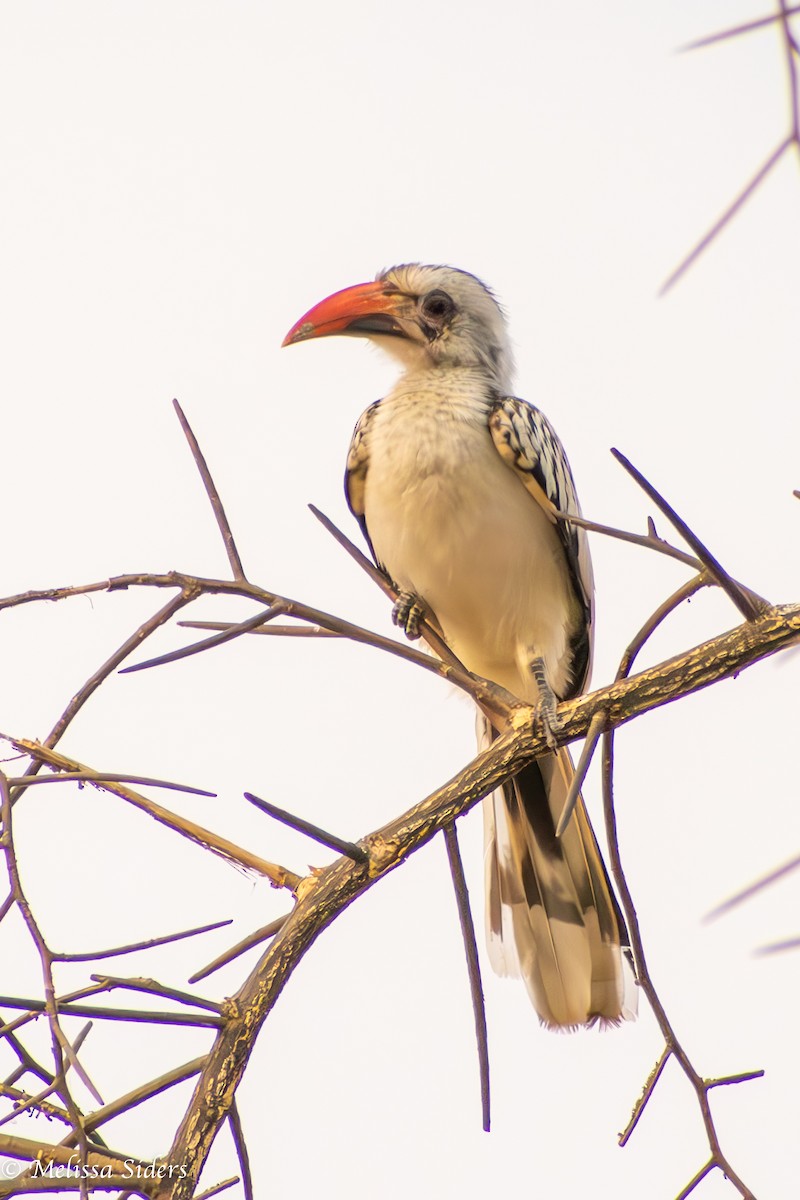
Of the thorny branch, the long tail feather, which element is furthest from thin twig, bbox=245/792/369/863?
the long tail feather

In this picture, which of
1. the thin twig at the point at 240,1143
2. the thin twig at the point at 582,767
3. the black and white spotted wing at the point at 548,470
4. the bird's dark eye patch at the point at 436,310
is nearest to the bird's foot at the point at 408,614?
the black and white spotted wing at the point at 548,470

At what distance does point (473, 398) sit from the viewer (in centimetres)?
333

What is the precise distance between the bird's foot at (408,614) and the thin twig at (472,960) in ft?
5.09

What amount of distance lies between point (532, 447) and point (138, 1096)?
2234 mm

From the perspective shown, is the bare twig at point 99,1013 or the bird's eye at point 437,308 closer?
the bare twig at point 99,1013

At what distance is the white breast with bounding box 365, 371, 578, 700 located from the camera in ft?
10.1

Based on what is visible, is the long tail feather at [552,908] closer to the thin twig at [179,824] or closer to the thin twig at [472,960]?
the thin twig at [472,960]

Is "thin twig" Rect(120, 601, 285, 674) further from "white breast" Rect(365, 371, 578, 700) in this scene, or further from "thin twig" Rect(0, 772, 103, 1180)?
"white breast" Rect(365, 371, 578, 700)

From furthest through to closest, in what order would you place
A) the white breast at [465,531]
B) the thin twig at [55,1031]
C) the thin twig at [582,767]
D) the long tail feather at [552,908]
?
the white breast at [465,531] → the long tail feather at [552,908] → the thin twig at [582,767] → the thin twig at [55,1031]

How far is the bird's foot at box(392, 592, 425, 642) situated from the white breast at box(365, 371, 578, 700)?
0.10ft

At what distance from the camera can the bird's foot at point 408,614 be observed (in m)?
3.21

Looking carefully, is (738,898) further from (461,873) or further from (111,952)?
(461,873)

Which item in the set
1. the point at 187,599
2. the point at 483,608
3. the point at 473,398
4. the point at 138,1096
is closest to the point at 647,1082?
the point at 138,1096

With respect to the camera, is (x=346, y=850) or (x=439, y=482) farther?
(x=439, y=482)
